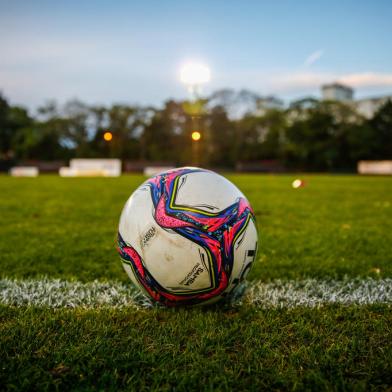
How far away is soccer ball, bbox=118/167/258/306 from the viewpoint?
2391mm

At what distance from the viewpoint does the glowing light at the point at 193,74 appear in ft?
51.3

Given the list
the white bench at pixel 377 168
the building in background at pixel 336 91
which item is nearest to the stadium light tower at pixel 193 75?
the white bench at pixel 377 168

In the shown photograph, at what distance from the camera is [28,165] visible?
45.9 meters

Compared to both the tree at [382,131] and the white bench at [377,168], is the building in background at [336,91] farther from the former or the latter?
the white bench at [377,168]

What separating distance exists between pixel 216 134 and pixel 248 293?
55.6 meters

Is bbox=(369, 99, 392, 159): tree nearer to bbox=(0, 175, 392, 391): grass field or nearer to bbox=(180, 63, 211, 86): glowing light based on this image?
bbox=(180, 63, 211, 86): glowing light

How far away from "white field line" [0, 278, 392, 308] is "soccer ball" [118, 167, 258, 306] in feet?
1.09

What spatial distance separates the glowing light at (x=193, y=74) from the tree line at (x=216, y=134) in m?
35.4

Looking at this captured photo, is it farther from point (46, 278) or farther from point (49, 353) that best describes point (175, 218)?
point (46, 278)

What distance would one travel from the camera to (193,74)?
15688 mm

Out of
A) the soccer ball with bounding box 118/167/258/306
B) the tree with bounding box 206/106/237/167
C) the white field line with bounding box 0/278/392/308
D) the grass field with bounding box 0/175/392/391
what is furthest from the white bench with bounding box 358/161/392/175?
the soccer ball with bounding box 118/167/258/306

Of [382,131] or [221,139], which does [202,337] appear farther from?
[382,131]

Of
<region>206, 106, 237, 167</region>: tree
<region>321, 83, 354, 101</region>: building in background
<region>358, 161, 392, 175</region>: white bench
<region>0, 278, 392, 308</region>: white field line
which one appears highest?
<region>321, 83, 354, 101</region>: building in background

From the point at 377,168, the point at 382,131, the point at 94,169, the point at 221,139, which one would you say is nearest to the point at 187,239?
the point at 94,169
